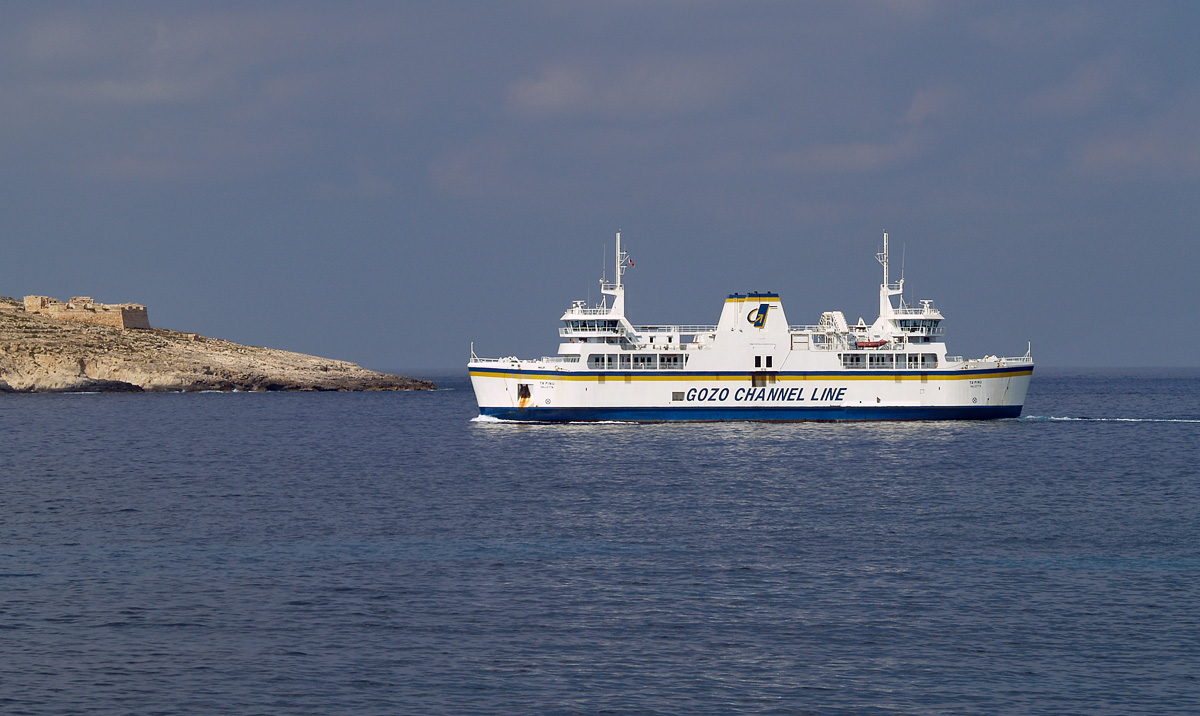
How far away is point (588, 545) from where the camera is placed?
1188 inches

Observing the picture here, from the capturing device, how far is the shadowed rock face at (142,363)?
395 feet

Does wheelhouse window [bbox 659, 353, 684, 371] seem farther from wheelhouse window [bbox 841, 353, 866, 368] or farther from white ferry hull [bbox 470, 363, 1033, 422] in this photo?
wheelhouse window [bbox 841, 353, 866, 368]

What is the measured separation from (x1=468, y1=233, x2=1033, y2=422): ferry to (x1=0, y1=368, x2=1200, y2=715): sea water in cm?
1264

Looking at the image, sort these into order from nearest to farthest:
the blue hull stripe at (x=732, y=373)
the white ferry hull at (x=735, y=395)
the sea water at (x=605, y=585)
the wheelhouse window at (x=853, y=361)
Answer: the sea water at (x=605, y=585)
the blue hull stripe at (x=732, y=373)
the white ferry hull at (x=735, y=395)
the wheelhouse window at (x=853, y=361)

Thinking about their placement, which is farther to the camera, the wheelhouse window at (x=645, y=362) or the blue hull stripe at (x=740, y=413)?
the wheelhouse window at (x=645, y=362)

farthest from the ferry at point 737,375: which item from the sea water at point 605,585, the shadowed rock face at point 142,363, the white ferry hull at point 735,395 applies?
the shadowed rock face at point 142,363

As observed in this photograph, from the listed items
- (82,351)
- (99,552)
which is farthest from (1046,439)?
(82,351)

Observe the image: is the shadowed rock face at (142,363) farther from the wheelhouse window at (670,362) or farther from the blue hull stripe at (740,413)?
the wheelhouse window at (670,362)

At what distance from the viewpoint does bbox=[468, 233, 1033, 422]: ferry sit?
65.4 meters

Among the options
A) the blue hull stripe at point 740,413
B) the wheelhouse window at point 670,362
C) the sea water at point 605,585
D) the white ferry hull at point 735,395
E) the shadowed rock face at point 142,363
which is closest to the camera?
the sea water at point 605,585

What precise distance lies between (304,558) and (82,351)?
4256 inches

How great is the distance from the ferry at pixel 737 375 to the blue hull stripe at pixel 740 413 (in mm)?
59

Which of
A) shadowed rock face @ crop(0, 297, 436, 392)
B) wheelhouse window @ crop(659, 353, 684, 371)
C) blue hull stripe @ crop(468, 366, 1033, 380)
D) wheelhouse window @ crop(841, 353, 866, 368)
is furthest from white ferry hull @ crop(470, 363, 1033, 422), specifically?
shadowed rock face @ crop(0, 297, 436, 392)

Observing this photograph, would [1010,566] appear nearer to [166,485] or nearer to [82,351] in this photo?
[166,485]
